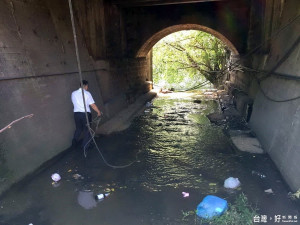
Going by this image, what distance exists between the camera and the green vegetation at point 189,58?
1545 cm

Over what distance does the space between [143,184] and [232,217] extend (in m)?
1.51

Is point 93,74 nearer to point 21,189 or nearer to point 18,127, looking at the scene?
point 18,127

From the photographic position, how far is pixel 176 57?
17641 mm

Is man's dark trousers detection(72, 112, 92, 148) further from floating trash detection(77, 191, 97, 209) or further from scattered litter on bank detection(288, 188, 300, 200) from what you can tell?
scattered litter on bank detection(288, 188, 300, 200)

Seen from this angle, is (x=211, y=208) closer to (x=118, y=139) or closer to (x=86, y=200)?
(x=86, y=200)

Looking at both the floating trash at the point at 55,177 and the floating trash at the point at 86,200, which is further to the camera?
the floating trash at the point at 55,177

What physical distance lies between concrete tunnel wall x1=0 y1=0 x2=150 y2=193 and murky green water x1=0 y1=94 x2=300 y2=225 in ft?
1.47

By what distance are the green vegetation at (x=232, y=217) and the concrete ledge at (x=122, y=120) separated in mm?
3885

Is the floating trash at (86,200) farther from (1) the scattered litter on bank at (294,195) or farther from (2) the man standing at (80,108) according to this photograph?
(1) the scattered litter on bank at (294,195)

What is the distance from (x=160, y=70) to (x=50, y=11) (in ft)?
48.0

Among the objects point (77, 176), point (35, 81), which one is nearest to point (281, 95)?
point (77, 176)

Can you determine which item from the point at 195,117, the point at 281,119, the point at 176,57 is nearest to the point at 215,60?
the point at 176,57

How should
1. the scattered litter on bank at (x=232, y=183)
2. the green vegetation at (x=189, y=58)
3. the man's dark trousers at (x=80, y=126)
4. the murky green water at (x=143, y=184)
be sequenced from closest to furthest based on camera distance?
1. the murky green water at (x=143, y=184)
2. the scattered litter on bank at (x=232, y=183)
3. the man's dark trousers at (x=80, y=126)
4. the green vegetation at (x=189, y=58)

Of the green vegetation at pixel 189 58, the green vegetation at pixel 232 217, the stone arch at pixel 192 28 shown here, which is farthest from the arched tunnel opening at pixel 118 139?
the green vegetation at pixel 189 58
